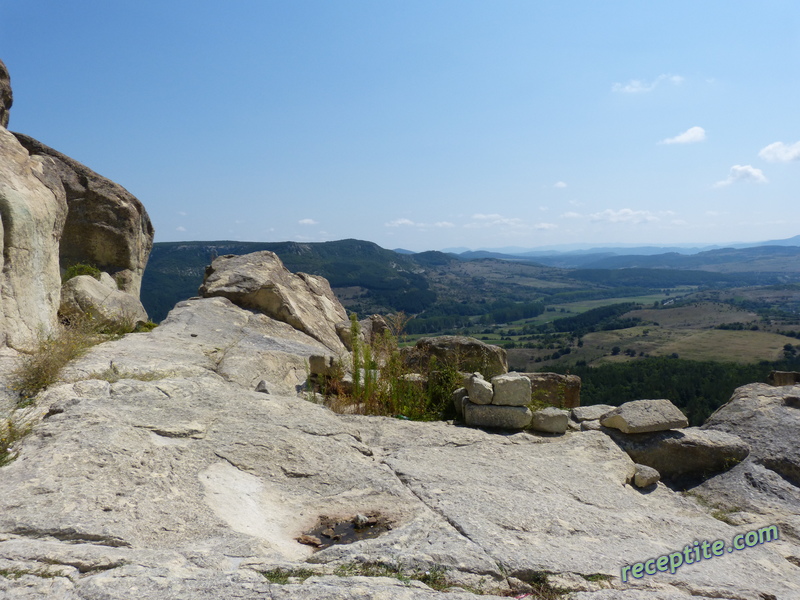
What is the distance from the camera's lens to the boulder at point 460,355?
9.91 m

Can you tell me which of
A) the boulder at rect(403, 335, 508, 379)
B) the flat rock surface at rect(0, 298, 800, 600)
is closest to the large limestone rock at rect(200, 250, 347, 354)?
the boulder at rect(403, 335, 508, 379)

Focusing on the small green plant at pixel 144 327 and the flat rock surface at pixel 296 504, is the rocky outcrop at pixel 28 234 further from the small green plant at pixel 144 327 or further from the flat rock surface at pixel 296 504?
the flat rock surface at pixel 296 504

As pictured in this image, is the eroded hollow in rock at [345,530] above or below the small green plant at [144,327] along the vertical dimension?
below

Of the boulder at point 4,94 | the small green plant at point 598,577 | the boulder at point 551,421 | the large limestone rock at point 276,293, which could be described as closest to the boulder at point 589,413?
the boulder at point 551,421

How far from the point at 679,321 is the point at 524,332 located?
3250 centimetres

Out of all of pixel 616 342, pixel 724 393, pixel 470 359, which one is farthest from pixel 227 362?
pixel 616 342

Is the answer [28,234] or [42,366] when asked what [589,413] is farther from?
[28,234]

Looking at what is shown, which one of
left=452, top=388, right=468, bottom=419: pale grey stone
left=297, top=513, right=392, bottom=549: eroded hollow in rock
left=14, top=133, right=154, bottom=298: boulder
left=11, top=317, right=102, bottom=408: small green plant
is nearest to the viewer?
left=297, top=513, right=392, bottom=549: eroded hollow in rock

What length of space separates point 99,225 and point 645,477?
50.5 ft

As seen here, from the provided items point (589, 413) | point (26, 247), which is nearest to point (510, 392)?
point (589, 413)

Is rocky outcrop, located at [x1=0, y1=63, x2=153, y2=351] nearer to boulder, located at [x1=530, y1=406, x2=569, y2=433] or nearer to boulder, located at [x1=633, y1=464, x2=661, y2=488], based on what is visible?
boulder, located at [x1=530, y1=406, x2=569, y2=433]

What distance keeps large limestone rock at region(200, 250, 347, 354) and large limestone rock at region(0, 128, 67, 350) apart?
399 centimetres

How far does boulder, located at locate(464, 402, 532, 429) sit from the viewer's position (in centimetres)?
765

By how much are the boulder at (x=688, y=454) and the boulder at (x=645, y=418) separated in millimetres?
153
